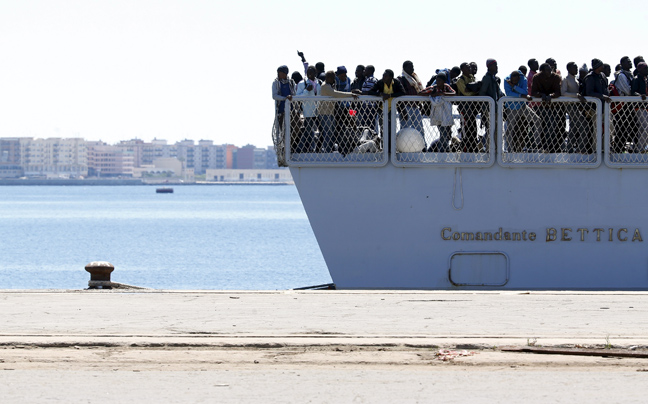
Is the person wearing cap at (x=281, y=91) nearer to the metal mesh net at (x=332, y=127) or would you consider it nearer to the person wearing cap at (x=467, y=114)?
the metal mesh net at (x=332, y=127)

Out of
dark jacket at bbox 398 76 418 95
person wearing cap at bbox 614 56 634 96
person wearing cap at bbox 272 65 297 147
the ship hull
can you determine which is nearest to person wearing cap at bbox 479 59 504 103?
dark jacket at bbox 398 76 418 95

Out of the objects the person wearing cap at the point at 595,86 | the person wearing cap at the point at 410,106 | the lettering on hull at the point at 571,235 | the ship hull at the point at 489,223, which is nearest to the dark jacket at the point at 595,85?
the person wearing cap at the point at 595,86

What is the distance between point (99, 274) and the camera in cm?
1316

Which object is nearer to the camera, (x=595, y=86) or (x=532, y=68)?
(x=595, y=86)

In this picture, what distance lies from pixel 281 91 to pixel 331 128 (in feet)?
2.86

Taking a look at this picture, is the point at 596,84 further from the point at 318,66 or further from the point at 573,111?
the point at 318,66

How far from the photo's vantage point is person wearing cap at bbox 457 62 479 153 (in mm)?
13758

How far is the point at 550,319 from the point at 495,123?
4419 mm

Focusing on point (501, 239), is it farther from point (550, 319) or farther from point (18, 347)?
point (18, 347)

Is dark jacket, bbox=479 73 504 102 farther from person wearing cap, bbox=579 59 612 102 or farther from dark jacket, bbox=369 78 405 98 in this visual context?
person wearing cap, bbox=579 59 612 102

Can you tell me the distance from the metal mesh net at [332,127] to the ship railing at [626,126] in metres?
3.08

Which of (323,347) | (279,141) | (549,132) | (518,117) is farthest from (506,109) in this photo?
(323,347)

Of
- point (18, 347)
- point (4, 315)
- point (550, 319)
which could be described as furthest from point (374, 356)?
point (4, 315)

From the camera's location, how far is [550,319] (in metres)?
9.97
